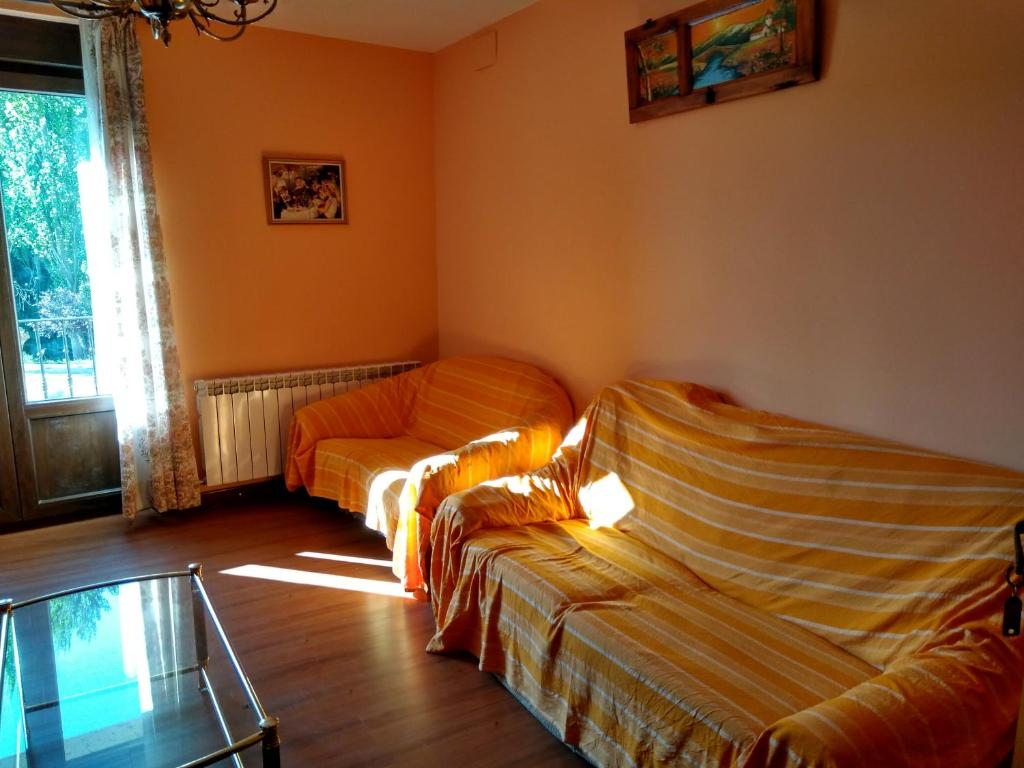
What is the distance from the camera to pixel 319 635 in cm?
291

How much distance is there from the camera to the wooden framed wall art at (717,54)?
2.47 metres

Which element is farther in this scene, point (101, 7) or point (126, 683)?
point (126, 683)

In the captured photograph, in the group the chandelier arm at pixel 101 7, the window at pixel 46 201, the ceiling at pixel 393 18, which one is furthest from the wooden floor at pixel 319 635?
the ceiling at pixel 393 18

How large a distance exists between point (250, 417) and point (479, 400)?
128 centimetres

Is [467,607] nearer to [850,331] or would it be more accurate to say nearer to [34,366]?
[850,331]

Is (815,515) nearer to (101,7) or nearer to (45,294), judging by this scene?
(101,7)

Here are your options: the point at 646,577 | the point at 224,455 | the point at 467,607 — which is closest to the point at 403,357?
the point at 224,455

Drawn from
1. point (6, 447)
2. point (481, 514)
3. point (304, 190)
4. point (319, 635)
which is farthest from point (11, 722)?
point (304, 190)

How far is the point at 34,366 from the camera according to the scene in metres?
3.96

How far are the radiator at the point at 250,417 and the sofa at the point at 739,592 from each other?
5.87ft

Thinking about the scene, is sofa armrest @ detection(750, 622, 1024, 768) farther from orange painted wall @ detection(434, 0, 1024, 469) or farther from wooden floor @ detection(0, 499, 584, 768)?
wooden floor @ detection(0, 499, 584, 768)

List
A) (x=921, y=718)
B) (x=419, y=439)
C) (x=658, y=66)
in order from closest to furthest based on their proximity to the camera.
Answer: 1. (x=921, y=718)
2. (x=658, y=66)
3. (x=419, y=439)

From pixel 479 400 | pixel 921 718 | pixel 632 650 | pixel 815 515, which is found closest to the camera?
pixel 921 718

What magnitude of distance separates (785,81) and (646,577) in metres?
1.67
